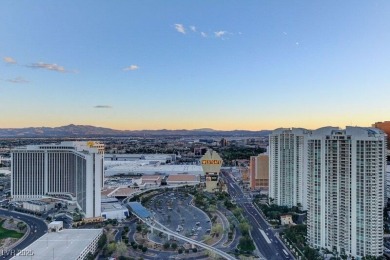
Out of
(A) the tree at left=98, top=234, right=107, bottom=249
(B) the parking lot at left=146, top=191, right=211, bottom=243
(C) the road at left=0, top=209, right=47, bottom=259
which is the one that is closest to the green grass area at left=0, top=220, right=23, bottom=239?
(C) the road at left=0, top=209, right=47, bottom=259

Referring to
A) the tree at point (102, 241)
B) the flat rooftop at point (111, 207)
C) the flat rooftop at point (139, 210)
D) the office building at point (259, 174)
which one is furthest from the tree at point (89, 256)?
the office building at point (259, 174)

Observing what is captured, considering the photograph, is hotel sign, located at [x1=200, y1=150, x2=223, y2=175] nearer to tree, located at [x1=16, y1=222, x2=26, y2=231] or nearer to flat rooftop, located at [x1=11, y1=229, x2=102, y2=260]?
flat rooftop, located at [x1=11, y1=229, x2=102, y2=260]

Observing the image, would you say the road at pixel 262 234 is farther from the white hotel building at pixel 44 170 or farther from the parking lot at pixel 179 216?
the white hotel building at pixel 44 170

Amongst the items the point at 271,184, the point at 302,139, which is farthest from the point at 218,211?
the point at 302,139

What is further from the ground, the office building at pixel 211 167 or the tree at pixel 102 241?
the office building at pixel 211 167

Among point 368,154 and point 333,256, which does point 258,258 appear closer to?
point 333,256
